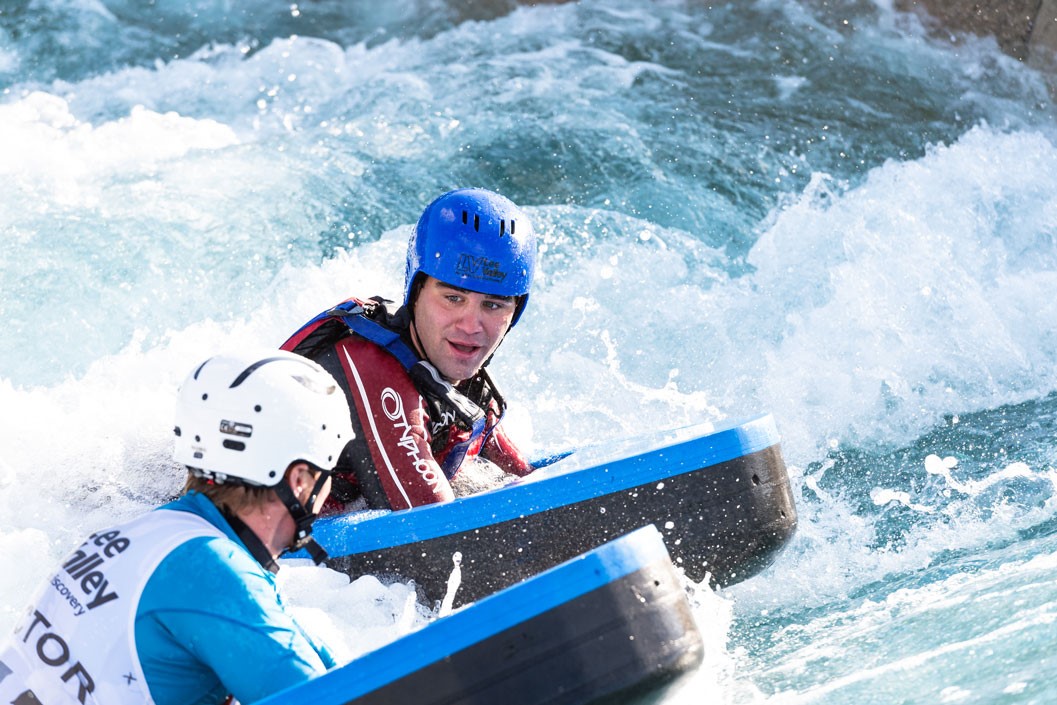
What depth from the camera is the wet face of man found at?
Answer: 3.58 m

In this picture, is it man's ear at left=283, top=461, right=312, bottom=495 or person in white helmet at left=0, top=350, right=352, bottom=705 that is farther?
man's ear at left=283, top=461, right=312, bottom=495

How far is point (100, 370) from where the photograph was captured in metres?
5.62

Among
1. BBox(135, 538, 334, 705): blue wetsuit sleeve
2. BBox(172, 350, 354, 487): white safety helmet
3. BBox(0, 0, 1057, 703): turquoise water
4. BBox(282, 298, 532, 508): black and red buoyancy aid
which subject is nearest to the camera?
BBox(135, 538, 334, 705): blue wetsuit sleeve

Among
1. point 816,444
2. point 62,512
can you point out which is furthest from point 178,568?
point 816,444

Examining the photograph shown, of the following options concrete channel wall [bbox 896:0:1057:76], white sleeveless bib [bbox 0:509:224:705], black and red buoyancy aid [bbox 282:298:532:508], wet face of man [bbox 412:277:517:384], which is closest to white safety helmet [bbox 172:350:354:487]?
white sleeveless bib [bbox 0:509:224:705]

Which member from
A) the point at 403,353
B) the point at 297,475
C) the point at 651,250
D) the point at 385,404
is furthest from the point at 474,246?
the point at 651,250

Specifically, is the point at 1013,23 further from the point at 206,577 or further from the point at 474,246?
the point at 206,577

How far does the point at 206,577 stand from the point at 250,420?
29 centimetres

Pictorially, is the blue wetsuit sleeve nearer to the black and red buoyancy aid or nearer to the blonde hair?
the blonde hair

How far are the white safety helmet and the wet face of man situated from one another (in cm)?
120

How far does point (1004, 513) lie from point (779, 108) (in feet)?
15.8

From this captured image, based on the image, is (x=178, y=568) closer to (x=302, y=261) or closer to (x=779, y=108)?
(x=302, y=261)

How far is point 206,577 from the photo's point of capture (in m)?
2.19

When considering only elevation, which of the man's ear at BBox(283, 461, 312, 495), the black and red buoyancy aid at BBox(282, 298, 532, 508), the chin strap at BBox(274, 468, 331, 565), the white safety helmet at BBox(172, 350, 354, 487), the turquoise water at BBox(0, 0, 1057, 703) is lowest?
the turquoise water at BBox(0, 0, 1057, 703)
